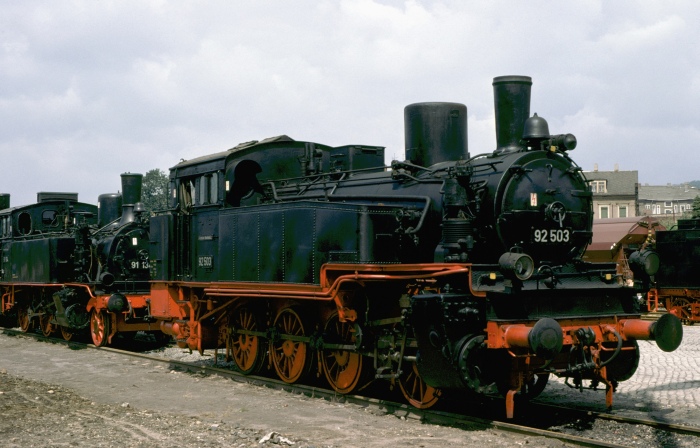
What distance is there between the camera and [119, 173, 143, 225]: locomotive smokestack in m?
18.8

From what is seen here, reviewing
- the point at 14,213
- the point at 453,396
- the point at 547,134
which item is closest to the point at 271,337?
the point at 453,396

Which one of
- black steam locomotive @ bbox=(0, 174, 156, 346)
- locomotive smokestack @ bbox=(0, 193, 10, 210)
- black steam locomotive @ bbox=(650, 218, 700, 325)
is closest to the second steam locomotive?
black steam locomotive @ bbox=(0, 174, 156, 346)

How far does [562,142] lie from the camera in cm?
936

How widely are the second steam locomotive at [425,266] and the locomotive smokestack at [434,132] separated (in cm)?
2

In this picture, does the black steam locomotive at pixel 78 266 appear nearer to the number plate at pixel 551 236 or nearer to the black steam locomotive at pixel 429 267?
the black steam locomotive at pixel 429 267

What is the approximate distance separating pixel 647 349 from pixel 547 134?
781 centimetres

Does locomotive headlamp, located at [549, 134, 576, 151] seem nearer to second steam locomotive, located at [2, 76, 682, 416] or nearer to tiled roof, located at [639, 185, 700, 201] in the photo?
second steam locomotive, located at [2, 76, 682, 416]

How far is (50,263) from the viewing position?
738 inches

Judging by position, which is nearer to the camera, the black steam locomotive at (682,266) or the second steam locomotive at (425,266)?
the second steam locomotive at (425,266)

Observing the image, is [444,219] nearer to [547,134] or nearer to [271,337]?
[547,134]

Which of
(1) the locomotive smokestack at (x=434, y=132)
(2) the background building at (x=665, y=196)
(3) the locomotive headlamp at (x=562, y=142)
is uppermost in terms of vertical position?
(2) the background building at (x=665, y=196)

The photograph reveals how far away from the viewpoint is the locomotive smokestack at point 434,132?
10.5m

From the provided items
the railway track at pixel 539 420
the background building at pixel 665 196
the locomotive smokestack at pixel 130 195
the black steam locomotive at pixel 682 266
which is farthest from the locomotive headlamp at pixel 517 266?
the background building at pixel 665 196

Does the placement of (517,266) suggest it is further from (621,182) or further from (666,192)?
(666,192)
